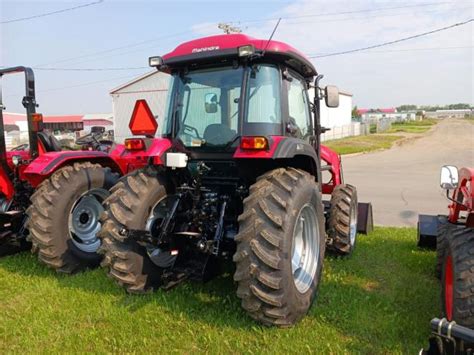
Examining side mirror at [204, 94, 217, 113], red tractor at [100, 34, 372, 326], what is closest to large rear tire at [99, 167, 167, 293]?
red tractor at [100, 34, 372, 326]

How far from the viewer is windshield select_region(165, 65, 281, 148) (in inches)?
151

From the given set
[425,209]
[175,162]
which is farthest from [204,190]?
[425,209]

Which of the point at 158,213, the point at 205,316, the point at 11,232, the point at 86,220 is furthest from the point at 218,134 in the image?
the point at 11,232

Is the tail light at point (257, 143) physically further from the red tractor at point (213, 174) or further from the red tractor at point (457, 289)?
the red tractor at point (457, 289)

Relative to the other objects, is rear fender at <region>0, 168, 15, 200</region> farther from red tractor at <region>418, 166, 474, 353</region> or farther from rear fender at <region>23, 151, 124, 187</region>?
red tractor at <region>418, 166, 474, 353</region>

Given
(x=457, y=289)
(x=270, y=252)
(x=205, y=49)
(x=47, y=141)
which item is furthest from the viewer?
(x=47, y=141)

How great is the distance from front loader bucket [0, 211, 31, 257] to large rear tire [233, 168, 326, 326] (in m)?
3.42

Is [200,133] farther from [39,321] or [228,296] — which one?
[39,321]

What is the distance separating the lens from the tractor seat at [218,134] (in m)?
3.88

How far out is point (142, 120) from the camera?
4.08 metres

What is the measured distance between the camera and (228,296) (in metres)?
3.98

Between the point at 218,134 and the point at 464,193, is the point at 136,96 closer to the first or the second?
the point at 218,134

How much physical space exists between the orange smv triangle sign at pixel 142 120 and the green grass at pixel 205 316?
61.5 inches

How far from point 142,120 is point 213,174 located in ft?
2.81
